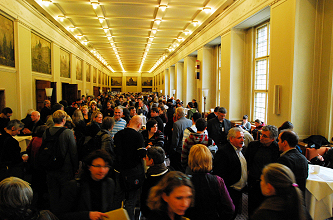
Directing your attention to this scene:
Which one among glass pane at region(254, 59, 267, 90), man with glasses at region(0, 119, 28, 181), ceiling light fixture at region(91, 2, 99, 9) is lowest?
man with glasses at region(0, 119, 28, 181)

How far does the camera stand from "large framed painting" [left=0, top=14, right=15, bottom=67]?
25.5ft

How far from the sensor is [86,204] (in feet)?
7.70

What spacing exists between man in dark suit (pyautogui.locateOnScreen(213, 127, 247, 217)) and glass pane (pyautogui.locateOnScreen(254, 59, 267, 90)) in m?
6.28

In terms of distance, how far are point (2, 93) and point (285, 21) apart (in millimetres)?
9716

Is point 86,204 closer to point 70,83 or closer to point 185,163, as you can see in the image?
point 185,163

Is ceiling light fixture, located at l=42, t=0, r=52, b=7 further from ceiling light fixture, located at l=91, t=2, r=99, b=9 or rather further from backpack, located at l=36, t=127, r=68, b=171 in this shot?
backpack, located at l=36, t=127, r=68, b=171

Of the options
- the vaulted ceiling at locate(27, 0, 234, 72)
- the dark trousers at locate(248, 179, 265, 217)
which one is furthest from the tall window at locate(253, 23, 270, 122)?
the dark trousers at locate(248, 179, 265, 217)

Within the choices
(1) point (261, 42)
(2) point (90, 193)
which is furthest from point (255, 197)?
(1) point (261, 42)

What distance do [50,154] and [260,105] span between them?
26.7 ft

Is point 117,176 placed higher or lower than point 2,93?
lower

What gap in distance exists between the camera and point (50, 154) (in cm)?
365

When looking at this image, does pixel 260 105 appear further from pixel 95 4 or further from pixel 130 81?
pixel 130 81

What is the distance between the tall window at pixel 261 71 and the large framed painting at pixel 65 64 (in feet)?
39.0

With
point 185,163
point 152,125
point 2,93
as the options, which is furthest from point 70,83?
point 185,163
